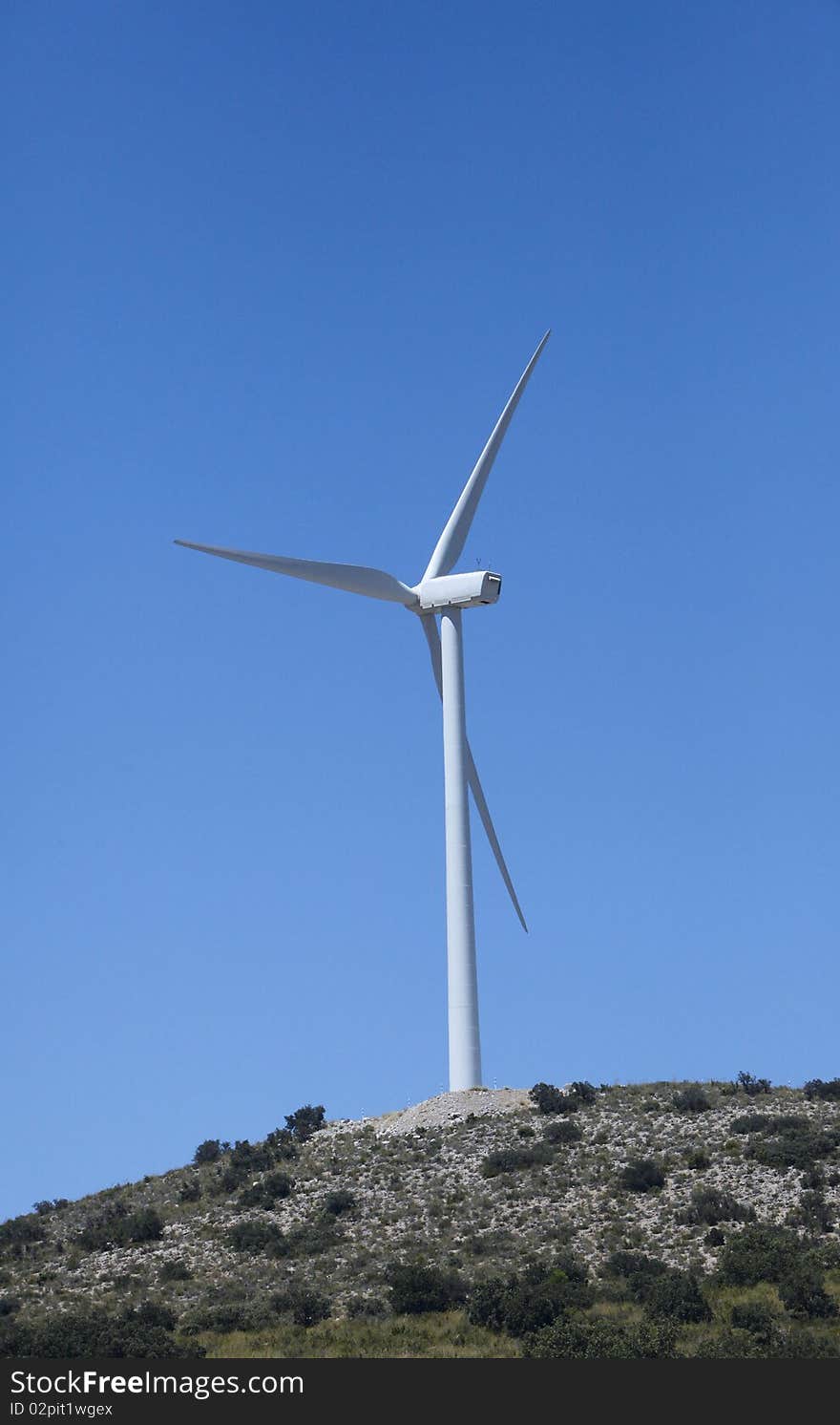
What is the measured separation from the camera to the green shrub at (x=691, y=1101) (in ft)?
267

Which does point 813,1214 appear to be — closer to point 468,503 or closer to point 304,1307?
point 304,1307

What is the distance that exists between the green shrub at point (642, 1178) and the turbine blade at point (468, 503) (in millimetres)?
30230

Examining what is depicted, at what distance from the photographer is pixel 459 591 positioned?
→ 289 ft

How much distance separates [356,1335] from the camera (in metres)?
57.1

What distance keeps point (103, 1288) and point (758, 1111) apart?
28.1 meters

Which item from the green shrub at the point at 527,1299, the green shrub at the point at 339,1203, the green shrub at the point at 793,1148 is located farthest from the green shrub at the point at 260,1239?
the green shrub at the point at 793,1148

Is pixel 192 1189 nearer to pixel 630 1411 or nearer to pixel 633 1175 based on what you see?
pixel 633 1175

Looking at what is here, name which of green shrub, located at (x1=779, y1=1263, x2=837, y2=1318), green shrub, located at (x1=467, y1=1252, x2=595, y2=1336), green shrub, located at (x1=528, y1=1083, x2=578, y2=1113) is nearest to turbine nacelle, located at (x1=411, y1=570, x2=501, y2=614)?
green shrub, located at (x1=528, y1=1083, x2=578, y2=1113)

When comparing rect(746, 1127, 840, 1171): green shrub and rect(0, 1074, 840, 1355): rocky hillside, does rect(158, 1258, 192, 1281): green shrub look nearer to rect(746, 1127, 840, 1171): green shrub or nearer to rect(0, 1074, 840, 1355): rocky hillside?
rect(0, 1074, 840, 1355): rocky hillside

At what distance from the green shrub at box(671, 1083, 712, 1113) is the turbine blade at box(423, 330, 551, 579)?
1028 inches

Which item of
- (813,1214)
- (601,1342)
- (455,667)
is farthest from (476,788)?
(601,1342)

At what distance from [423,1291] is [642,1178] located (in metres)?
13.5

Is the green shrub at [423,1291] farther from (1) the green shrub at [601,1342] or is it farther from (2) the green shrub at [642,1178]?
(2) the green shrub at [642,1178]

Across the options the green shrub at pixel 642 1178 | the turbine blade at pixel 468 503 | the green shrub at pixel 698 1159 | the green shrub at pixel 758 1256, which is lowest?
the green shrub at pixel 758 1256
